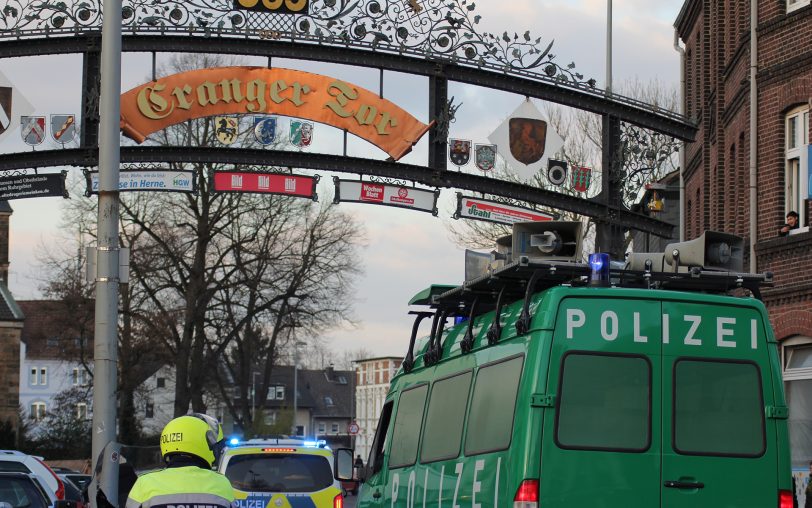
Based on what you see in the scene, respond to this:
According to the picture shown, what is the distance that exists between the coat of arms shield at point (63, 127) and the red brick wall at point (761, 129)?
37.4ft

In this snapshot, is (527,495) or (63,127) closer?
(527,495)

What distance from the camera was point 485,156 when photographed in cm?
2386

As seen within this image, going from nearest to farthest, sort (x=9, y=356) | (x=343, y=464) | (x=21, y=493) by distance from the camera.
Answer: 1. (x=343, y=464)
2. (x=21, y=493)
3. (x=9, y=356)

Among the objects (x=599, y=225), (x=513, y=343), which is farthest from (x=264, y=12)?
(x=513, y=343)

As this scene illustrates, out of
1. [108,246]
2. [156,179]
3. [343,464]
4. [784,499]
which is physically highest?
[156,179]

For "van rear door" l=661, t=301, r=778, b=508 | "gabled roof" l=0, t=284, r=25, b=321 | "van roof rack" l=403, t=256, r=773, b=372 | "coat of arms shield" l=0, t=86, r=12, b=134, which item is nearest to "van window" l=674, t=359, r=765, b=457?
"van rear door" l=661, t=301, r=778, b=508

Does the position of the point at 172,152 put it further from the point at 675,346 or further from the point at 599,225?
the point at 675,346

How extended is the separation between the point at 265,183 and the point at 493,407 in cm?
1348

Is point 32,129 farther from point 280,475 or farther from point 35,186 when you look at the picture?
point 280,475

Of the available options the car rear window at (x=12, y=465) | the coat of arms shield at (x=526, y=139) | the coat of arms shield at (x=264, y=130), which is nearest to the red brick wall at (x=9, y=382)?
the coat of arms shield at (x=264, y=130)

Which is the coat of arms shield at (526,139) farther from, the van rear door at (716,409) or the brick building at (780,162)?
the van rear door at (716,409)

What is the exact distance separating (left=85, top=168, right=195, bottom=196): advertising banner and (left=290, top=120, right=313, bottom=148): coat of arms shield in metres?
1.80

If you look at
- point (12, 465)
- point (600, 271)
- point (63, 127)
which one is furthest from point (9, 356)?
point (600, 271)

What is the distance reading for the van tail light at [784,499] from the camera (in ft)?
28.6
